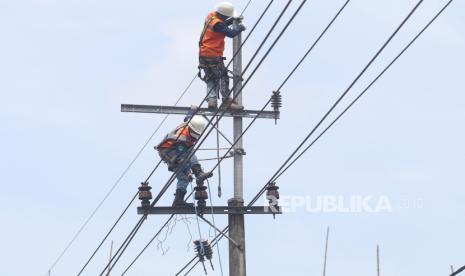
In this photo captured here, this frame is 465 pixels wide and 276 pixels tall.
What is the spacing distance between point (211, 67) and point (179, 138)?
1745 mm

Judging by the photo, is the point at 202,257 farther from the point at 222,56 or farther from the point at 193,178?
the point at 222,56

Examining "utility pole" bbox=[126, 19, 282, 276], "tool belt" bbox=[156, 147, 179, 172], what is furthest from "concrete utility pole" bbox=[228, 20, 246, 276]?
"tool belt" bbox=[156, 147, 179, 172]

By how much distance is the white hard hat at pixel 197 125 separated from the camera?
892 inches

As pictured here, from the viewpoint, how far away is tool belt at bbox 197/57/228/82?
23.7 m

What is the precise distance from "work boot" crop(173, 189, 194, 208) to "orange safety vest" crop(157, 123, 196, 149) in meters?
0.79

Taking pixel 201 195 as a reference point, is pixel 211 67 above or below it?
above

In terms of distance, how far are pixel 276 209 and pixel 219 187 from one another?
1105mm

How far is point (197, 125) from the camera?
22.7 meters

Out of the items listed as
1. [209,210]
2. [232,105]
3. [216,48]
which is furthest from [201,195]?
[216,48]

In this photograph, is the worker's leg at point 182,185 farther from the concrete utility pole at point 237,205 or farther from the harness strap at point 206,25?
the harness strap at point 206,25

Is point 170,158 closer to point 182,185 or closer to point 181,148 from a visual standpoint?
point 181,148

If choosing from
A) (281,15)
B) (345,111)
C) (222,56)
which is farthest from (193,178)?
(281,15)

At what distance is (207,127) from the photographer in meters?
22.4

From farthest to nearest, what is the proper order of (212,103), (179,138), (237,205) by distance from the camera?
(212,103) → (179,138) → (237,205)
